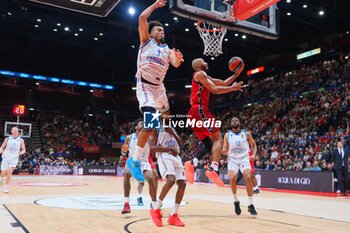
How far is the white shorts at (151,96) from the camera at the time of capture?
4.89m

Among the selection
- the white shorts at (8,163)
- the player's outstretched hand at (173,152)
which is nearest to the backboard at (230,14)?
the player's outstretched hand at (173,152)

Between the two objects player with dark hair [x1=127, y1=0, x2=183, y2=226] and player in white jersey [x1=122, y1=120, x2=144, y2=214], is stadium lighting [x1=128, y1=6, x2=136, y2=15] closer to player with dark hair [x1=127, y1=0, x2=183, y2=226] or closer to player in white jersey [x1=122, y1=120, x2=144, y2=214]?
player in white jersey [x1=122, y1=120, x2=144, y2=214]

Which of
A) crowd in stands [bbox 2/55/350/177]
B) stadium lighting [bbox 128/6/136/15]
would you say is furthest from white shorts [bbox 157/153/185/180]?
stadium lighting [bbox 128/6/136/15]

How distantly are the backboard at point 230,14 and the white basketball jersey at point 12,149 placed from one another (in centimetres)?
662

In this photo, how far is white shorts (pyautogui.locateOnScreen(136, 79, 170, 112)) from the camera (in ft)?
16.1

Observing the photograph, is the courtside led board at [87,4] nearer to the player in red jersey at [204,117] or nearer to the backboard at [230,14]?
the backboard at [230,14]

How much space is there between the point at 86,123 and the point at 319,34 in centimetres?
2257

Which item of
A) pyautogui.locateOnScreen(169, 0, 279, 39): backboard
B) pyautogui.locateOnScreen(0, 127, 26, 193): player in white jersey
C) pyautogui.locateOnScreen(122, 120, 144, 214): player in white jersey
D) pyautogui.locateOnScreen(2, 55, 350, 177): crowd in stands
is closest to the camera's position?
pyautogui.locateOnScreen(122, 120, 144, 214): player in white jersey

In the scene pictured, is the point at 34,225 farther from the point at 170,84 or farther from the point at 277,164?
A: the point at 170,84

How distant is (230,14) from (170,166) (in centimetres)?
447

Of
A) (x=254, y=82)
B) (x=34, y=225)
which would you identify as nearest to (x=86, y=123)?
(x=254, y=82)

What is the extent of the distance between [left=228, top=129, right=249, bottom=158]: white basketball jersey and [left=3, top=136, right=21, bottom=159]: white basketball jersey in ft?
23.0

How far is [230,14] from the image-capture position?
27.9 feet

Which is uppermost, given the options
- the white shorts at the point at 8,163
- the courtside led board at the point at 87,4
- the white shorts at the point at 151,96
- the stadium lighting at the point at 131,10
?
the stadium lighting at the point at 131,10
